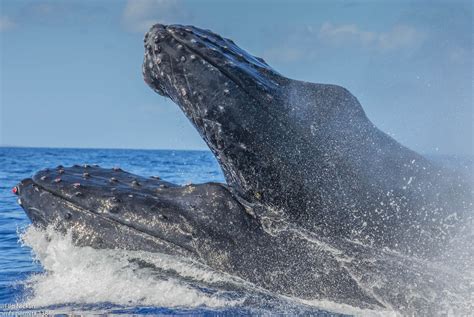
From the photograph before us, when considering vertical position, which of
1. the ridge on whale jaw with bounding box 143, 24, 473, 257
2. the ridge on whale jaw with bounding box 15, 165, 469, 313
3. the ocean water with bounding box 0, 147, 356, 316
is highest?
the ridge on whale jaw with bounding box 143, 24, 473, 257

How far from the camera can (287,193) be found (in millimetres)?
5672

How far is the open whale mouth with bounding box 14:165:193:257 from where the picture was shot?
232 inches

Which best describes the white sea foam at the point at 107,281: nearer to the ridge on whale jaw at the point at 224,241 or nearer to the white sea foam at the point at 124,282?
the white sea foam at the point at 124,282

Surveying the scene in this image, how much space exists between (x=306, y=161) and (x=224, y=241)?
910 mm

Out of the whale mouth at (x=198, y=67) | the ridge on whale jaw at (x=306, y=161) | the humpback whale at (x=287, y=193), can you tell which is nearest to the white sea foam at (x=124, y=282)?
the humpback whale at (x=287, y=193)

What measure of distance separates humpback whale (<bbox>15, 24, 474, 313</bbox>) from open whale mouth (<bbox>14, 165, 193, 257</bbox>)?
2 cm

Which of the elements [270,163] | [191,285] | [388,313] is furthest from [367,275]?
[191,285]

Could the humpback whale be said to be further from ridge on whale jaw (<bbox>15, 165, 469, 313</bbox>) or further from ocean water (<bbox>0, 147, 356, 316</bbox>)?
ocean water (<bbox>0, 147, 356, 316</bbox>)

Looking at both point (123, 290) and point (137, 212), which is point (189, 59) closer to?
point (137, 212)

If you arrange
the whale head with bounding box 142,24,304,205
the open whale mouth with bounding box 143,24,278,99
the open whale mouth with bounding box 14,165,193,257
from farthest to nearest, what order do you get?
the open whale mouth with bounding box 14,165,193,257, the open whale mouth with bounding box 143,24,278,99, the whale head with bounding box 142,24,304,205

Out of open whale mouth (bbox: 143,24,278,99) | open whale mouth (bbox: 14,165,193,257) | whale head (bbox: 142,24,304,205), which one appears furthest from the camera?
open whale mouth (bbox: 14,165,193,257)

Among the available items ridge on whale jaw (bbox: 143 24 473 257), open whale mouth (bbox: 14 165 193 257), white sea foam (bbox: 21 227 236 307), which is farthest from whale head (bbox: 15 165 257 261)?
ridge on whale jaw (bbox: 143 24 473 257)

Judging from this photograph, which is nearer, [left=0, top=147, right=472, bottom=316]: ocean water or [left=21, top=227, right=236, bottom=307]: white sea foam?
[left=0, top=147, right=472, bottom=316]: ocean water

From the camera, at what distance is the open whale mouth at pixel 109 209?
5895mm
